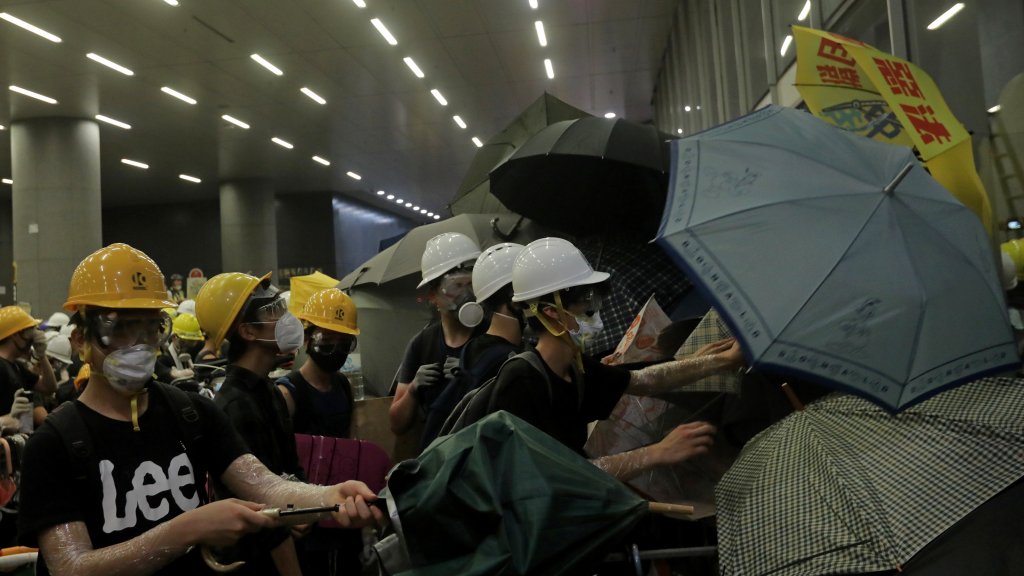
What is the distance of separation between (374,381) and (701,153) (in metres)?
4.94

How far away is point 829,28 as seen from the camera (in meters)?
5.64

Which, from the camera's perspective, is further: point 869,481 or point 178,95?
point 178,95

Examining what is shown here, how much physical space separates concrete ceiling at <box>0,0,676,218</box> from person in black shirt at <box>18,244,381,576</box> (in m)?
10.4

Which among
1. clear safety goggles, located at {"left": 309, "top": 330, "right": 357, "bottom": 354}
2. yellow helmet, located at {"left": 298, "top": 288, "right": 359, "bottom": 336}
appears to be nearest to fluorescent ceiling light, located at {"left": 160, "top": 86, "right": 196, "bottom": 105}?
yellow helmet, located at {"left": 298, "top": 288, "right": 359, "bottom": 336}

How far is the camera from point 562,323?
9.23 feet

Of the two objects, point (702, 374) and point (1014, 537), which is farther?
point (702, 374)

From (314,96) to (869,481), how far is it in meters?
16.3

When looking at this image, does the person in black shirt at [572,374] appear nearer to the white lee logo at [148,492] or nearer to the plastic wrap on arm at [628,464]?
the plastic wrap on arm at [628,464]

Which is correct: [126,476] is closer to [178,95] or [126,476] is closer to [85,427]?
[85,427]

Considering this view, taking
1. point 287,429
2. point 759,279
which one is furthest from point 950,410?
point 287,429

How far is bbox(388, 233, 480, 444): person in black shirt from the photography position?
3801 mm

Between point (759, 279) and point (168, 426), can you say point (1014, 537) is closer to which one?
point (759, 279)

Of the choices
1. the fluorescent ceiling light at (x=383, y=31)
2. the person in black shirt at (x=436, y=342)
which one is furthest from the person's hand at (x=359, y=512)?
the fluorescent ceiling light at (x=383, y=31)

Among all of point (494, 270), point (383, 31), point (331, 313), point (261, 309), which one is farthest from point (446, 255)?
point (383, 31)
